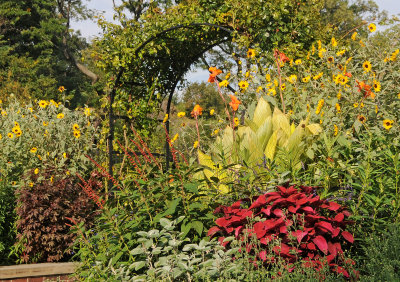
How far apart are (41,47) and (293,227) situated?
23.1 metres

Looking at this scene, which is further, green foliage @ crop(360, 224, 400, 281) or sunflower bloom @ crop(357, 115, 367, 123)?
sunflower bloom @ crop(357, 115, 367, 123)

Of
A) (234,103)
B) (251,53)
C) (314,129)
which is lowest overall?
(314,129)

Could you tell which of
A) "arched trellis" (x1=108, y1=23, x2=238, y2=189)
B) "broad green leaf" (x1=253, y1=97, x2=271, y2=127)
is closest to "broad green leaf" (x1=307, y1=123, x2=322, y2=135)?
"broad green leaf" (x1=253, y1=97, x2=271, y2=127)

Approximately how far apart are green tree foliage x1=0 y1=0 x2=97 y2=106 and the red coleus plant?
16.8 metres

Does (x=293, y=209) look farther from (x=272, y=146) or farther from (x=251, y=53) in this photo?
(x=251, y=53)

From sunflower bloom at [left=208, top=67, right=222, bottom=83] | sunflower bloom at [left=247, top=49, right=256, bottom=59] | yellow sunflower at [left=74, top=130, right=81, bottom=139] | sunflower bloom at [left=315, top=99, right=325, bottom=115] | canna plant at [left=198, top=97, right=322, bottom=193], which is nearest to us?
canna plant at [left=198, top=97, right=322, bottom=193]

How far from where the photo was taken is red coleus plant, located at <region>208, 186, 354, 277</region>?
271 cm

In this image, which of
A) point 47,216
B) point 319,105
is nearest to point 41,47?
point 47,216

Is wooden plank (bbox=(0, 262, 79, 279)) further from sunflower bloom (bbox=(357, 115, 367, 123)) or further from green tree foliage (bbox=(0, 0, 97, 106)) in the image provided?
green tree foliage (bbox=(0, 0, 97, 106))

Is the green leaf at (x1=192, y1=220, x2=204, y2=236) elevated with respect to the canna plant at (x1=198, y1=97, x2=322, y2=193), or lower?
lower

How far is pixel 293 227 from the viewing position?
2.68 m

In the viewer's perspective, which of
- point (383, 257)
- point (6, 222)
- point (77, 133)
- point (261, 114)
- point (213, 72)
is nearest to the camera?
point (383, 257)

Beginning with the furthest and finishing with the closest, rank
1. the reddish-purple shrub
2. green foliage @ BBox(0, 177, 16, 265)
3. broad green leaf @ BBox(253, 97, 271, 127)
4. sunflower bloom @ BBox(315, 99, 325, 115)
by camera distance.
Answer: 1. green foliage @ BBox(0, 177, 16, 265)
2. the reddish-purple shrub
3. broad green leaf @ BBox(253, 97, 271, 127)
4. sunflower bloom @ BBox(315, 99, 325, 115)

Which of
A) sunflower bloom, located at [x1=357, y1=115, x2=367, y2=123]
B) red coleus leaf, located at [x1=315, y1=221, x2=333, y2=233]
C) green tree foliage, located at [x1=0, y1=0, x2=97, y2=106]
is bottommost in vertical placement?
red coleus leaf, located at [x1=315, y1=221, x2=333, y2=233]
